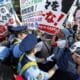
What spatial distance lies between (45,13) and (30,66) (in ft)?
9.30

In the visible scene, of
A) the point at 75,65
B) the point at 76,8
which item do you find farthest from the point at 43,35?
the point at 75,65

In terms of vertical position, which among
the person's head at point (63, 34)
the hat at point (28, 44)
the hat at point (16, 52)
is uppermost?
the hat at point (28, 44)

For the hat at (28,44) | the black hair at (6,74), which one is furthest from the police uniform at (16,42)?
the black hair at (6,74)

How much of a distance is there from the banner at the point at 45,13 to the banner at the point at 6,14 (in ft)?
0.83

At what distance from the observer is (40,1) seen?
7781 mm

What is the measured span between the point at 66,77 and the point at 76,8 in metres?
4.22

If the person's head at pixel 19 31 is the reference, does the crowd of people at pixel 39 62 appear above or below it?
above

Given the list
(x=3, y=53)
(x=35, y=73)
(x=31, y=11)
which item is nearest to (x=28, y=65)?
(x=35, y=73)

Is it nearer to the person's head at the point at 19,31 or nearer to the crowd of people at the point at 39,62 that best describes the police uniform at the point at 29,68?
the crowd of people at the point at 39,62

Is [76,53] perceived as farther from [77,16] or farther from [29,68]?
[77,16]

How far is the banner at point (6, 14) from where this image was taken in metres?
7.48

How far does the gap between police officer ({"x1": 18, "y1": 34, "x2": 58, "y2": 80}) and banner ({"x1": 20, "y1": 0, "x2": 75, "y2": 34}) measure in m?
2.35

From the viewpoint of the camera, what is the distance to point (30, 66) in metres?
4.66

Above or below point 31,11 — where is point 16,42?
above
